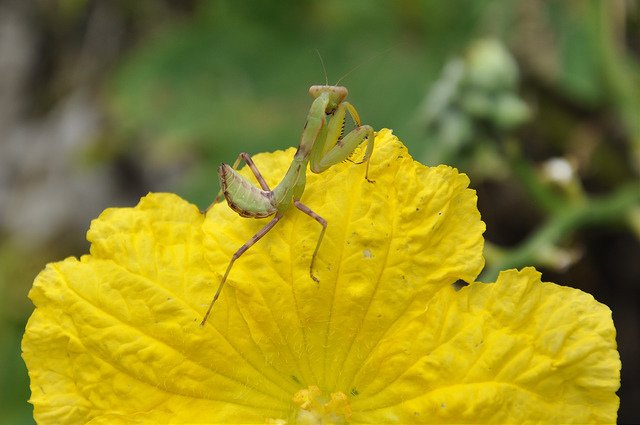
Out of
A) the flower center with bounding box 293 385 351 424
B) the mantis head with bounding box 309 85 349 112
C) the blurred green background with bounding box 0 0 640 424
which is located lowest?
the flower center with bounding box 293 385 351 424

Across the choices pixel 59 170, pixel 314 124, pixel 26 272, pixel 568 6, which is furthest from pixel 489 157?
pixel 59 170

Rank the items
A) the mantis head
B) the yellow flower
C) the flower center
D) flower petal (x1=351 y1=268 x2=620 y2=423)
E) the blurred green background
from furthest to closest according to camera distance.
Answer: the blurred green background → the mantis head → the flower center → the yellow flower → flower petal (x1=351 y1=268 x2=620 y2=423)

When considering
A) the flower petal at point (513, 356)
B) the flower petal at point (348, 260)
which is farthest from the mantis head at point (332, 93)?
the flower petal at point (513, 356)

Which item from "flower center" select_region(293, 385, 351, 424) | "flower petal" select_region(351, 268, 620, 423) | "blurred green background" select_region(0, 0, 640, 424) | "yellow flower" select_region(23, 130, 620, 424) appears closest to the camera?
"flower petal" select_region(351, 268, 620, 423)

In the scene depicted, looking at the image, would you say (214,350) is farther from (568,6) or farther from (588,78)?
(568,6)

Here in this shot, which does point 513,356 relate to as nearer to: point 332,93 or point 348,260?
point 348,260

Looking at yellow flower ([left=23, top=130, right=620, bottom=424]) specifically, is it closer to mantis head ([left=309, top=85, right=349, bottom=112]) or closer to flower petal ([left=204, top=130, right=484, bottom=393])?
flower petal ([left=204, top=130, right=484, bottom=393])

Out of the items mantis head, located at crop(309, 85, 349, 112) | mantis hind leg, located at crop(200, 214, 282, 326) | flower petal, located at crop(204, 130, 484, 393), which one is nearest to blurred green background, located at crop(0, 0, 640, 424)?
mantis head, located at crop(309, 85, 349, 112)
